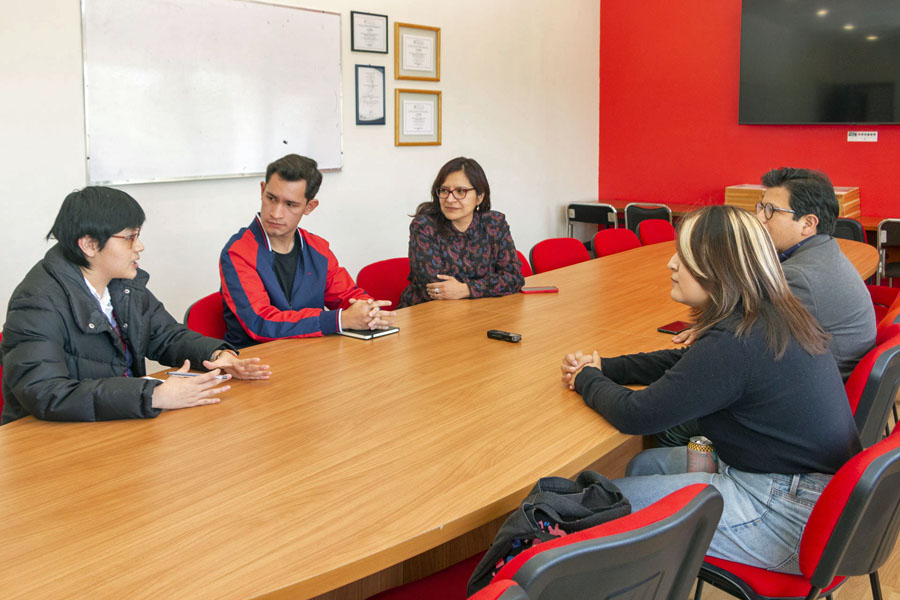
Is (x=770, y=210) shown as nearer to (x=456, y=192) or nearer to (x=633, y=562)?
(x=456, y=192)

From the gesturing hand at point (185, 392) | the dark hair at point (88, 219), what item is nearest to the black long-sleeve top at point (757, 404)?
the gesturing hand at point (185, 392)

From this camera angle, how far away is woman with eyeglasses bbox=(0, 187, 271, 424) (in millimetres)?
1928

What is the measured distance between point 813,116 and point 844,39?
61 cm

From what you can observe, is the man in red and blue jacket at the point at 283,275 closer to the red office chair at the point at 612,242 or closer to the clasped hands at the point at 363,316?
the clasped hands at the point at 363,316

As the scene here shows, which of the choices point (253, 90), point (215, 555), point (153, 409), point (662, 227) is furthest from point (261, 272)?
point (662, 227)

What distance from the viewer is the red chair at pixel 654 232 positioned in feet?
18.7

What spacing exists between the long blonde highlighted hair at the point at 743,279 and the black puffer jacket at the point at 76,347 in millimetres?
1367

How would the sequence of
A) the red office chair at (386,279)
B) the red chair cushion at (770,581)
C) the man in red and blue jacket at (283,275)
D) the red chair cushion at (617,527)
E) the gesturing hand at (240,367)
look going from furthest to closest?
the red office chair at (386,279) → the man in red and blue jacket at (283,275) → the gesturing hand at (240,367) → the red chair cushion at (770,581) → the red chair cushion at (617,527)

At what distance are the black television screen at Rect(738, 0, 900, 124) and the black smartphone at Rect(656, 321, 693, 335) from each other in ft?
14.2

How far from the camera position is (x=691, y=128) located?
7.28 metres

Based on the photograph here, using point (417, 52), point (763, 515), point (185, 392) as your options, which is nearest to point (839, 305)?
point (763, 515)

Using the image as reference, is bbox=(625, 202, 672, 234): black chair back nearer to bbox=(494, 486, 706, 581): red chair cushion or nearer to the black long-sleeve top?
the black long-sleeve top

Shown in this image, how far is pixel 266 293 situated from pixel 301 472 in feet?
4.35

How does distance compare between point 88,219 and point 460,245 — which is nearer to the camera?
point 88,219
